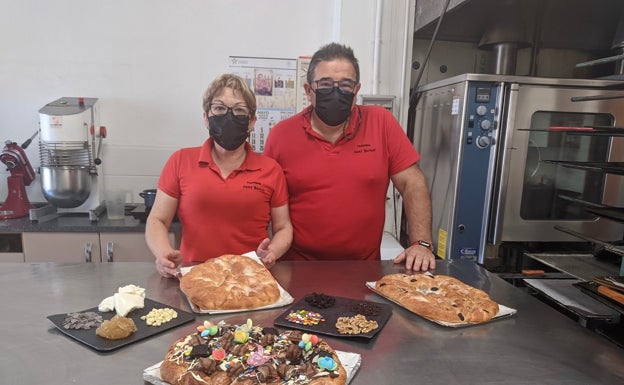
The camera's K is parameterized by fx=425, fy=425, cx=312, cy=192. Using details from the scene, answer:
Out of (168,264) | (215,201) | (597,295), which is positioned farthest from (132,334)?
(597,295)

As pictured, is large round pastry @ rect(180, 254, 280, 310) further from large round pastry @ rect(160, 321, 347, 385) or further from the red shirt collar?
the red shirt collar

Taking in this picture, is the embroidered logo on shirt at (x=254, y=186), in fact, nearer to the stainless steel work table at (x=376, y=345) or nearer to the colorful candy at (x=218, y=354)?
the stainless steel work table at (x=376, y=345)

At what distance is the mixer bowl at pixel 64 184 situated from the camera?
2.67 meters

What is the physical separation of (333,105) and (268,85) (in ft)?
5.18

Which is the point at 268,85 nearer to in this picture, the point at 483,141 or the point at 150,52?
the point at 150,52

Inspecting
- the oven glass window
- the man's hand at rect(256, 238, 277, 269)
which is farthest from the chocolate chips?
the oven glass window

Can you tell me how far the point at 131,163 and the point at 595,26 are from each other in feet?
11.7

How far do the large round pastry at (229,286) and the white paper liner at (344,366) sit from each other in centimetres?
29

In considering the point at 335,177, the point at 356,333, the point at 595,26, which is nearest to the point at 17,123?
the point at 335,177

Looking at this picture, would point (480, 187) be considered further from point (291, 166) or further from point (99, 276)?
point (99, 276)

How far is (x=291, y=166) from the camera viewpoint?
194 centimetres

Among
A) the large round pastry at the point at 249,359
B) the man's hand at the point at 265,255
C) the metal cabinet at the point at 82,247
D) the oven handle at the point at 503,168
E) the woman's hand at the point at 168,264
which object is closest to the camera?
the large round pastry at the point at 249,359

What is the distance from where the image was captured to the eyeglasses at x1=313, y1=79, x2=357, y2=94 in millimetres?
1795

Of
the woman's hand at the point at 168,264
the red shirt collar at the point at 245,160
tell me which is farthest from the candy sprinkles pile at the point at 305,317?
the red shirt collar at the point at 245,160
